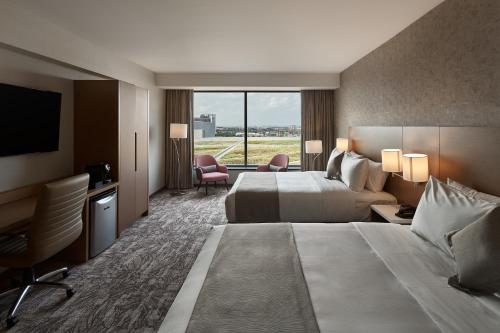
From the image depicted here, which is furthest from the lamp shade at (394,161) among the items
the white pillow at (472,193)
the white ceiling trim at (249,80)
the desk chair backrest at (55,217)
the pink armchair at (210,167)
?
the pink armchair at (210,167)

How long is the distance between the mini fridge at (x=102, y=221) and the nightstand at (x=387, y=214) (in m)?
3.00

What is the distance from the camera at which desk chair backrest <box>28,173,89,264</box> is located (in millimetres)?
2268

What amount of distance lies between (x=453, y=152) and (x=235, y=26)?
257cm

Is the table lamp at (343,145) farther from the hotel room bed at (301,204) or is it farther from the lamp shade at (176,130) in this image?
the lamp shade at (176,130)

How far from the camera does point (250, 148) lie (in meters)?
7.84

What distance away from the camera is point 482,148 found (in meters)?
2.32

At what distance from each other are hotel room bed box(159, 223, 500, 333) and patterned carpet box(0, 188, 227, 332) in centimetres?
85

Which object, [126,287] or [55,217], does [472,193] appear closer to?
[126,287]

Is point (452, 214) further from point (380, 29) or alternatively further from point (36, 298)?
point (36, 298)

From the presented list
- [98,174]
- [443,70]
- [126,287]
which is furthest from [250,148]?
[126,287]

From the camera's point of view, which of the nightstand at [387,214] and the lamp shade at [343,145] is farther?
the lamp shade at [343,145]

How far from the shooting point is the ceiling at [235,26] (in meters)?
2.99

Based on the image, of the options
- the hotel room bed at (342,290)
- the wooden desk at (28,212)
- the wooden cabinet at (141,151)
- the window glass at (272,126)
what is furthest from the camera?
the window glass at (272,126)

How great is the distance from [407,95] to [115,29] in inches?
136
